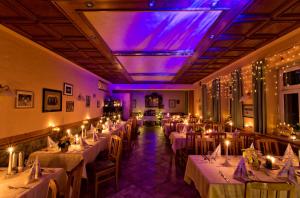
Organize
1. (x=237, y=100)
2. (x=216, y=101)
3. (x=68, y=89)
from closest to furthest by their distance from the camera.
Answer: (x=68, y=89) < (x=237, y=100) < (x=216, y=101)

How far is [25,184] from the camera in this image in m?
2.14

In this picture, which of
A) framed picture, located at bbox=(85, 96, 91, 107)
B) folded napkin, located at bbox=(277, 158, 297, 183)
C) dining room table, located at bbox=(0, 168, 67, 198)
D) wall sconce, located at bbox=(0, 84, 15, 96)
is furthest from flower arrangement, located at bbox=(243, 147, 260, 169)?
framed picture, located at bbox=(85, 96, 91, 107)

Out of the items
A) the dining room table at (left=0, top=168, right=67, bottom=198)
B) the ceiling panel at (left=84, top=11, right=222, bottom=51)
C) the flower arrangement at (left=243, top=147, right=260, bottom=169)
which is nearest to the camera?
the dining room table at (left=0, top=168, right=67, bottom=198)

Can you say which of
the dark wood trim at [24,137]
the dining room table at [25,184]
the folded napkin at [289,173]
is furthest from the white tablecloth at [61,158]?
the folded napkin at [289,173]

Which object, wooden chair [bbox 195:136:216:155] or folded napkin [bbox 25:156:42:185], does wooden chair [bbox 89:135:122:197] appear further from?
wooden chair [bbox 195:136:216:155]

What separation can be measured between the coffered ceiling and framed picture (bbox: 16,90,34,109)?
1151mm

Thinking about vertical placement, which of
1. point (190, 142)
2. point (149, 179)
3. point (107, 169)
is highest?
point (190, 142)

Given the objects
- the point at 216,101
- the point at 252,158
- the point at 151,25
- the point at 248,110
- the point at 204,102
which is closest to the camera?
the point at 252,158

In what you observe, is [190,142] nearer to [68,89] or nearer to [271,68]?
[271,68]

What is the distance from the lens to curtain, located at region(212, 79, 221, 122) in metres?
7.95

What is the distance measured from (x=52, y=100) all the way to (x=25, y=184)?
3.29 m

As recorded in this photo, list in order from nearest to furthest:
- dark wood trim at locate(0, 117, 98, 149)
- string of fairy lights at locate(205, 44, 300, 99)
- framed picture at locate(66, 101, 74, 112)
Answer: dark wood trim at locate(0, 117, 98, 149), string of fairy lights at locate(205, 44, 300, 99), framed picture at locate(66, 101, 74, 112)

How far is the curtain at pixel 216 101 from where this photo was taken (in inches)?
313

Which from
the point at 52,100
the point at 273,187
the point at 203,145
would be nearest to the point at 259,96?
the point at 203,145
